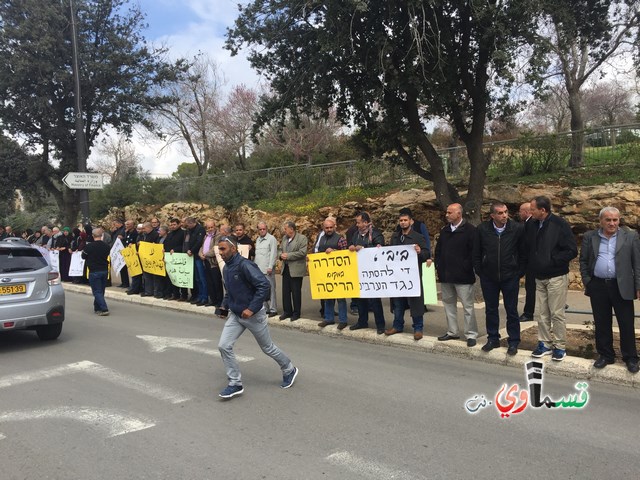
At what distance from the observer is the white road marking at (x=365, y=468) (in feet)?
12.2

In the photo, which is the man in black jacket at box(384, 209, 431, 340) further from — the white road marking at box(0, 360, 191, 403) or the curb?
the white road marking at box(0, 360, 191, 403)

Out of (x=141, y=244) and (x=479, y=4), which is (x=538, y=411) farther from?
(x=141, y=244)

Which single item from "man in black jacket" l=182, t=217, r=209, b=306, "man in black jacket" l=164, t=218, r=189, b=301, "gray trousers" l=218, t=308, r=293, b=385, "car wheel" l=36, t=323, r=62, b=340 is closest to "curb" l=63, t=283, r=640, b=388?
"man in black jacket" l=182, t=217, r=209, b=306

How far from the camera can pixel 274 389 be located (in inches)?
227

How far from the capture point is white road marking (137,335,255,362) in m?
7.50

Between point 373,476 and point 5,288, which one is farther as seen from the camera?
point 5,288

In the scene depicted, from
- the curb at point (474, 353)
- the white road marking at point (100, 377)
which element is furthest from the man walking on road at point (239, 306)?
the curb at point (474, 353)

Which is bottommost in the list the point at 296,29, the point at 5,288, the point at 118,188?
the point at 5,288

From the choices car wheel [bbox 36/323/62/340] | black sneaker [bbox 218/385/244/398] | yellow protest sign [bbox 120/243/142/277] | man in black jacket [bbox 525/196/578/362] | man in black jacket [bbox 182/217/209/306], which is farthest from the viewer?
yellow protest sign [bbox 120/243/142/277]

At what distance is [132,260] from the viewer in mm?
13359

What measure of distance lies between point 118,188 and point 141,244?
15133mm

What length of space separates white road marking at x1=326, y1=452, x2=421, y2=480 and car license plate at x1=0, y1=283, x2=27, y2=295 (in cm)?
605

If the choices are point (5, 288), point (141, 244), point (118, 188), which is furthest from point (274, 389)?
point (118, 188)

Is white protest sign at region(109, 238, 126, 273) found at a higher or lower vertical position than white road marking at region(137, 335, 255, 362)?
higher
